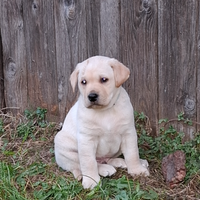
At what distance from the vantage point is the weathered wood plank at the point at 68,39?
463 cm

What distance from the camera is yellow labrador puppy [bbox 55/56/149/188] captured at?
11.7 feet

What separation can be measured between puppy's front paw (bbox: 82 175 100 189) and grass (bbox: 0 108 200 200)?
4 cm

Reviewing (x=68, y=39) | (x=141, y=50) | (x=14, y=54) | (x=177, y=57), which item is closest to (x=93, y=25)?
(x=68, y=39)

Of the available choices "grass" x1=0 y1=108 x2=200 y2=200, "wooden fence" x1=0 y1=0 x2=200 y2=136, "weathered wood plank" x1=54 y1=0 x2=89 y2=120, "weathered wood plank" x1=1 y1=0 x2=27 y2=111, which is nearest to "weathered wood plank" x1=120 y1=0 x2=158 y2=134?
"wooden fence" x1=0 y1=0 x2=200 y2=136

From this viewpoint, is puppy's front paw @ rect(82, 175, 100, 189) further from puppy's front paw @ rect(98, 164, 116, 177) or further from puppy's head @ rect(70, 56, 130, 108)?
puppy's head @ rect(70, 56, 130, 108)

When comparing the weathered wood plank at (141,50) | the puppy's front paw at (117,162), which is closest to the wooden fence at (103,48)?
the weathered wood plank at (141,50)

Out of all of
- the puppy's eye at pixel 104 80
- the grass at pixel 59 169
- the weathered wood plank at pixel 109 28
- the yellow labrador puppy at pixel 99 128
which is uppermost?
the weathered wood plank at pixel 109 28

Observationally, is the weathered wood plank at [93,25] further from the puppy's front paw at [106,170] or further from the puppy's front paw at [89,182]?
the puppy's front paw at [89,182]

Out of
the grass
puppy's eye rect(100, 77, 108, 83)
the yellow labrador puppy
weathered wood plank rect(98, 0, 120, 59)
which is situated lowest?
the grass

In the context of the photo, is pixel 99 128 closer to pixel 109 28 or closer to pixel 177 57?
pixel 177 57

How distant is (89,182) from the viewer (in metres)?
3.74

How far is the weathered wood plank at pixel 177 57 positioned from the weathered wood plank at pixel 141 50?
0.08 metres

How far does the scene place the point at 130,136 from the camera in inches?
151

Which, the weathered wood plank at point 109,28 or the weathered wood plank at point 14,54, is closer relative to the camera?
the weathered wood plank at point 109,28
